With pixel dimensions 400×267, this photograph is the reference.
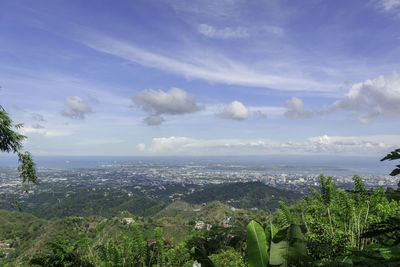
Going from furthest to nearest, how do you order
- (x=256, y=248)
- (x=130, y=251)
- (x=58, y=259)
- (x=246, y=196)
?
(x=246, y=196)
(x=130, y=251)
(x=58, y=259)
(x=256, y=248)

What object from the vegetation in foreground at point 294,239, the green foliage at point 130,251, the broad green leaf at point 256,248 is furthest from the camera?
the green foliage at point 130,251

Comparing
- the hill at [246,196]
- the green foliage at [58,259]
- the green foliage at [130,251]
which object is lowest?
the hill at [246,196]

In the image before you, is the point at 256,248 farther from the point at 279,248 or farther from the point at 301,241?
the point at 301,241

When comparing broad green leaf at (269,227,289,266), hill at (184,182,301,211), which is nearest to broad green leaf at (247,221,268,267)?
broad green leaf at (269,227,289,266)

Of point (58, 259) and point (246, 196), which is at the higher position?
point (58, 259)

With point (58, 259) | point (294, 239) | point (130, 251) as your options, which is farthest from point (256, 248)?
point (130, 251)

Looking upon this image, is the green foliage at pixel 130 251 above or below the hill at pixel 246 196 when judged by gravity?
above

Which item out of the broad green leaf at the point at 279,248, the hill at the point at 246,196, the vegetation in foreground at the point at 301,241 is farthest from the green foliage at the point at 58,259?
the hill at the point at 246,196

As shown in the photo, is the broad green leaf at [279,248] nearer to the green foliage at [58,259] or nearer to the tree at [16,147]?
the green foliage at [58,259]

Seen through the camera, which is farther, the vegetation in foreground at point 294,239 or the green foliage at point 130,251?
the green foliage at point 130,251

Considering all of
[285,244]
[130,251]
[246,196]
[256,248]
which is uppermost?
[285,244]
